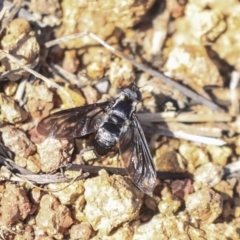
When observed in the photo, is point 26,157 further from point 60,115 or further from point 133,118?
point 133,118

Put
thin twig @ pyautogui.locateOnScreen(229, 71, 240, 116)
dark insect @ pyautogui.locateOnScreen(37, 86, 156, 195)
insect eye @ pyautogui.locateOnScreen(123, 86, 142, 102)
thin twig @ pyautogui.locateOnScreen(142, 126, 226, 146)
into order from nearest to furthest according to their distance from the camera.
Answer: dark insect @ pyautogui.locateOnScreen(37, 86, 156, 195)
insect eye @ pyautogui.locateOnScreen(123, 86, 142, 102)
thin twig @ pyautogui.locateOnScreen(142, 126, 226, 146)
thin twig @ pyautogui.locateOnScreen(229, 71, 240, 116)

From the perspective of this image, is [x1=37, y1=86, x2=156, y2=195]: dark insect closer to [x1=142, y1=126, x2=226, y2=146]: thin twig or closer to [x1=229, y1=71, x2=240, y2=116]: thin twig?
[x1=142, y1=126, x2=226, y2=146]: thin twig

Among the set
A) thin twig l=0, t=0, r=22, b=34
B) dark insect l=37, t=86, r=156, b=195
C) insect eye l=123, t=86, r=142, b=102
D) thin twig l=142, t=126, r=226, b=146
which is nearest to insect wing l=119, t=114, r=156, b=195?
dark insect l=37, t=86, r=156, b=195

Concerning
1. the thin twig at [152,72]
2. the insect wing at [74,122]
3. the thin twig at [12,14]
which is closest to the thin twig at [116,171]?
the insect wing at [74,122]

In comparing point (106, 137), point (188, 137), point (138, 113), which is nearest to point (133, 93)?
point (138, 113)

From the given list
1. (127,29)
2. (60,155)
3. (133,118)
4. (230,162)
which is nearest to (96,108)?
(133,118)

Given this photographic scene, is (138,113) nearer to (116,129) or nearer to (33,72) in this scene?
(116,129)

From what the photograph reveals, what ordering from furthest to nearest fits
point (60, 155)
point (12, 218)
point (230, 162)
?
1. point (230, 162)
2. point (60, 155)
3. point (12, 218)
